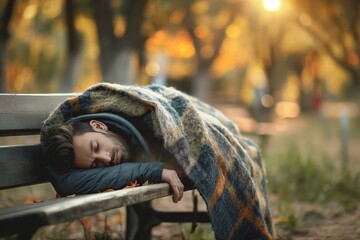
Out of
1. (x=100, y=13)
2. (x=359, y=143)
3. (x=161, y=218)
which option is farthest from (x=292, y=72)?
(x=161, y=218)

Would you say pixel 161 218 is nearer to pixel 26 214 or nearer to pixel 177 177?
pixel 177 177

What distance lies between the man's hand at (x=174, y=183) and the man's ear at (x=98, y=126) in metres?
0.36

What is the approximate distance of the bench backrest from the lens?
2.75 meters

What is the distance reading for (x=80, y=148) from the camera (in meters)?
2.69

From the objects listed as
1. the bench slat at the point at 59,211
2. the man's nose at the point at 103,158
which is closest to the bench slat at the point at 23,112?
the man's nose at the point at 103,158

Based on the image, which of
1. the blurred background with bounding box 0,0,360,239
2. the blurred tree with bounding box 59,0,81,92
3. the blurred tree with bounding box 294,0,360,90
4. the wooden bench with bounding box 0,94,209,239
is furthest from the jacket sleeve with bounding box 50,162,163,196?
the blurred tree with bounding box 294,0,360,90

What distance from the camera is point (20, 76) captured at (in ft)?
72.8

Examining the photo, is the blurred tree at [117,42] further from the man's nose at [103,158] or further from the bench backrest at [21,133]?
the man's nose at [103,158]

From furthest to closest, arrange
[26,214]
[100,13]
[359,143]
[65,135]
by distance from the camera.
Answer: [359,143], [100,13], [65,135], [26,214]

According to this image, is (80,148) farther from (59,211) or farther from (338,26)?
(338,26)

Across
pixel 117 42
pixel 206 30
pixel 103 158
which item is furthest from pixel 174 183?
pixel 206 30

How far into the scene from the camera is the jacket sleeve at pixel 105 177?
263 centimetres

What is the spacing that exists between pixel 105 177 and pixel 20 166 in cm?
47

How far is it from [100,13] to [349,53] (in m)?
7.63
